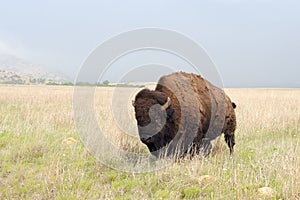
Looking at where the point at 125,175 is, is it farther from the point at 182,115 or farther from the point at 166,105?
the point at 182,115

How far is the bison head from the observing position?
5926 mm

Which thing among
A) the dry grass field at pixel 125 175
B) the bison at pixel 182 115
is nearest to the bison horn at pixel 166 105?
the bison at pixel 182 115

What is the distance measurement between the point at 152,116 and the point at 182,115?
818 mm

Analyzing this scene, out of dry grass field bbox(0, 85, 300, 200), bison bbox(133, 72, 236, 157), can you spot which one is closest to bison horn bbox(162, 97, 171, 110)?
bison bbox(133, 72, 236, 157)

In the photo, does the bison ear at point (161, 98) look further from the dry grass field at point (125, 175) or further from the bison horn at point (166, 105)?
the dry grass field at point (125, 175)

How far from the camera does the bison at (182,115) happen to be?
6.01 meters

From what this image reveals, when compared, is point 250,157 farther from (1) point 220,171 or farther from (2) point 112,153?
(2) point 112,153

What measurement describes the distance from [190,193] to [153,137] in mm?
1681

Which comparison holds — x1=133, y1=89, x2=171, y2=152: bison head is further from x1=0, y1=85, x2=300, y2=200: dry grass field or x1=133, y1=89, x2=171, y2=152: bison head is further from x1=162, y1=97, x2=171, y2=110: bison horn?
x1=0, y1=85, x2=300, y2=200: dry grass field

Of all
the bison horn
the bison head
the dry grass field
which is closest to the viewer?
the dry grass field

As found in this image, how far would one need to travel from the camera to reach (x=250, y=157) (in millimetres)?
6859

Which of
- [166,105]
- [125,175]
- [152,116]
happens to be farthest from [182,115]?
[125,175]

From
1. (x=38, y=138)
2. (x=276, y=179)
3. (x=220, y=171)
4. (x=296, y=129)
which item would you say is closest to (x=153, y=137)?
(x=220, y=171)

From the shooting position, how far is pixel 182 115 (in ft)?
21.1
